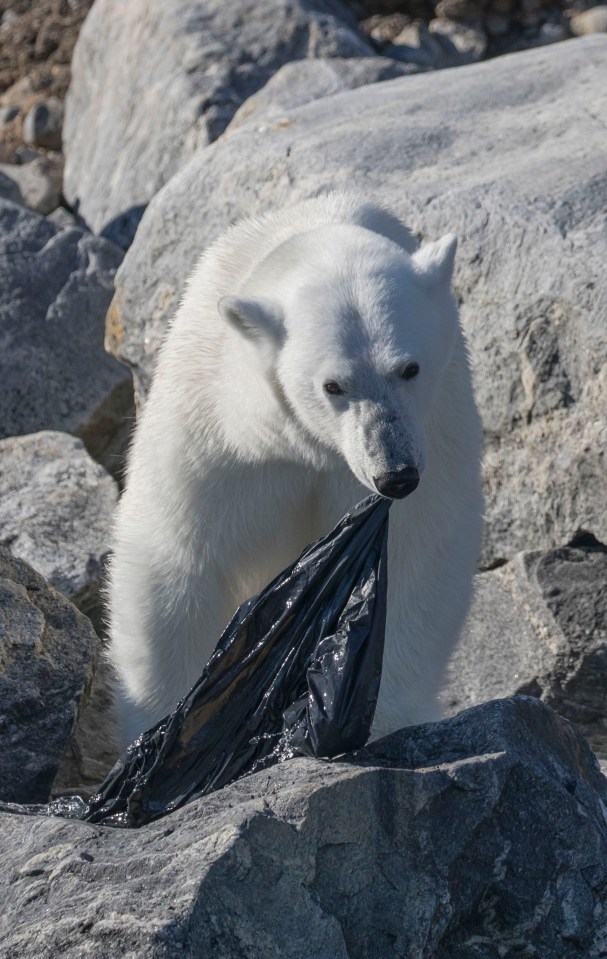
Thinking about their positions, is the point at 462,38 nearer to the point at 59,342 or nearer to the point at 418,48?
the point at 418,48

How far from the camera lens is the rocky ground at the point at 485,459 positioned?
7.16ft

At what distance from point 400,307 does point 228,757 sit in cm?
103

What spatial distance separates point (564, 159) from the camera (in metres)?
4.48

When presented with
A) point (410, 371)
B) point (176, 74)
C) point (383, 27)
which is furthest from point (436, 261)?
point (383, 27)

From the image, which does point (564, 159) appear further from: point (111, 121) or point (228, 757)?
point (111, 121)

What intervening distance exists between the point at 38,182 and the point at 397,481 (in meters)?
6.45

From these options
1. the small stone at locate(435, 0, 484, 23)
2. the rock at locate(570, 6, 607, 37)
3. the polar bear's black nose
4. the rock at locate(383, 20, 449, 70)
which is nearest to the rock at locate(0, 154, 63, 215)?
the rock at locate(383, 20, 449, 70)

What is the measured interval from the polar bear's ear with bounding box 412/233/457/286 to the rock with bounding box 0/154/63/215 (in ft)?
18.4

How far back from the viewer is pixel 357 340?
284 centimetres

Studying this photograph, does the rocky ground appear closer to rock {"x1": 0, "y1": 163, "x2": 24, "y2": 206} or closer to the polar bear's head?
rock {"x1": 0, "y1": 163, "x2": 24, "y2": 206}

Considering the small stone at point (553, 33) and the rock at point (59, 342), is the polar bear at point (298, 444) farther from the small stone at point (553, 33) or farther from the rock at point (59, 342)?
the small stone at point (553, 33)

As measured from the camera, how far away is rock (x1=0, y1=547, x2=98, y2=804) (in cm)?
312

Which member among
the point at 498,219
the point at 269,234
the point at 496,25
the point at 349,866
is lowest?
the point at 496,25

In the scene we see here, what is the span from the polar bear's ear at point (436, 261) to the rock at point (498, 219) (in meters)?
1.02
